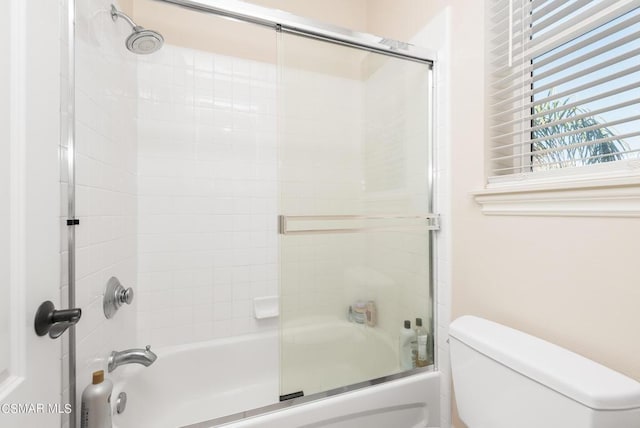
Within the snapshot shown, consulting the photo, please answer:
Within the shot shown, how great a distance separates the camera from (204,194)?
1630 millimetres

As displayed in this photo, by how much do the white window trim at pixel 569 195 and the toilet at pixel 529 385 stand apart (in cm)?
38

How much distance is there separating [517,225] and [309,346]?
864 millimetres

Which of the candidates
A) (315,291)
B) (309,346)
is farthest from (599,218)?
(309,346)

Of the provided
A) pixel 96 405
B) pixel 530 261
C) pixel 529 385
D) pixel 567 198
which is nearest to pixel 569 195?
pixel 567 198

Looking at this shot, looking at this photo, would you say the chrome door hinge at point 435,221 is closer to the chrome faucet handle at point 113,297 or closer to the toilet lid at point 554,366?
the toilet lid at point 554,366

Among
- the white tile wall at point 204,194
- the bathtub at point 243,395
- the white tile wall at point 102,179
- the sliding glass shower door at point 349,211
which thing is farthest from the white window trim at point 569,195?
the white tile wall at point 102,179

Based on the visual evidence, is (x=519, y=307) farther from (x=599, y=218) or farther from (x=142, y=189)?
(x=142, y=189)

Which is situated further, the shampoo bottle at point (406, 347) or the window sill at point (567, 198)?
the shampoo bottle at point (406, 347)

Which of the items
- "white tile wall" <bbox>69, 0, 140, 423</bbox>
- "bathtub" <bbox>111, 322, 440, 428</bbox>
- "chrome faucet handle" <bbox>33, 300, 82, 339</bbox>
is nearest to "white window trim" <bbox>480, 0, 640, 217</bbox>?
"bathtub" <bbox>111, 322, 440, 428</bbox>

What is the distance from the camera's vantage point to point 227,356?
1622 mm

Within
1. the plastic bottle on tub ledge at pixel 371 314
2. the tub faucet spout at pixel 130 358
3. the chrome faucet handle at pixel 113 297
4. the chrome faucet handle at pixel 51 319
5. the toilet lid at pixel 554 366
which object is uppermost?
the chrome faucet handle at pixel 51 319

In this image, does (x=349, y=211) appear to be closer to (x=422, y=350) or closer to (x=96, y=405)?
(x=422, y=350)

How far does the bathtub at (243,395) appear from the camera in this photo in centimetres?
106

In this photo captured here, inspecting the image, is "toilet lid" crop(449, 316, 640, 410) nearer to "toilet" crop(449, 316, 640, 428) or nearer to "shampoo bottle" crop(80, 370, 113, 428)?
"toilet" crop(449, 316, 640, 428)
